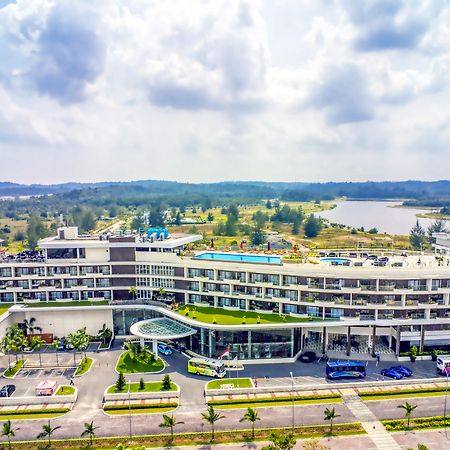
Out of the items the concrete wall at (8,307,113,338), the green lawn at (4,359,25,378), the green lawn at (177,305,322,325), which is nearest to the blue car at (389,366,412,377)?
the green lawn at (177,305,322,325)

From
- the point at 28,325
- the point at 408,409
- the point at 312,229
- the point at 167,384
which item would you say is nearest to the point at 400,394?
the point at 408,409

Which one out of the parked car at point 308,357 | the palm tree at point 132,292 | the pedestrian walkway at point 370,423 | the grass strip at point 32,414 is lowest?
the pedestrian walkway at point 370,423

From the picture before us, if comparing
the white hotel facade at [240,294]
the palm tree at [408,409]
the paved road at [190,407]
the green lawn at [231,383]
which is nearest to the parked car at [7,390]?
the paved road at [190,407]

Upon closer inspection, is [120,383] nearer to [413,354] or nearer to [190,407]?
[190,407]

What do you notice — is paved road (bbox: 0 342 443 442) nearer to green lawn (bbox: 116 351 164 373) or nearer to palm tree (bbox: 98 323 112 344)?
green lawn (bbox: 116 351 164 373)

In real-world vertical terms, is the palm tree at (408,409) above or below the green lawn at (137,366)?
above

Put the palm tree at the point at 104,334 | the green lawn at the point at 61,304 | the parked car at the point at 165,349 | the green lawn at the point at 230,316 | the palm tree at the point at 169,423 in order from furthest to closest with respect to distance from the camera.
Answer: the green lawn at the point at 61,304 < the palm tree at the point at 104,334 < the parked car at the point at 165,349 < the green lawn at the point at 230,316 < the palm tree at the point at 169,423

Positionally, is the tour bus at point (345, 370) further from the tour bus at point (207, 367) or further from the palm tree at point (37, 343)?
the palm tree at point (37, 343)
